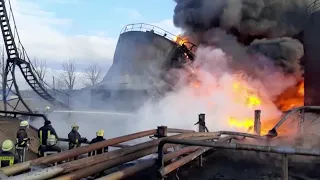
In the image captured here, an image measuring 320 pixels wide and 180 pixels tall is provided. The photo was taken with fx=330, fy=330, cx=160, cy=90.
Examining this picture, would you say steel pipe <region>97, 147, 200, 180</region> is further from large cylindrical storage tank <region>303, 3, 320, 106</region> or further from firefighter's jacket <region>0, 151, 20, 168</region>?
large cylindrical storage tank <region>303, 3, 320, 106</region>

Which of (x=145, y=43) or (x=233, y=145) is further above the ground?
(x=145, y=43)

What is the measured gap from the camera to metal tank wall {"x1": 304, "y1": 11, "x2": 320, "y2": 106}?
42.4 ft

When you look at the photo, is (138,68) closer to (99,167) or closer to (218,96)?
(218,96)

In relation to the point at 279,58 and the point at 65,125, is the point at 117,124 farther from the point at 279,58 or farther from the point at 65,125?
the point at 279,58

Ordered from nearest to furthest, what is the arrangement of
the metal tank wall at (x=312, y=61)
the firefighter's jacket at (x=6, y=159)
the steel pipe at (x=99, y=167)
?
the steel pipe at (x=99, y=167) < the firefighter's jacket at (x=6, y=159) < the metal tank wall at (x=312, y=61)

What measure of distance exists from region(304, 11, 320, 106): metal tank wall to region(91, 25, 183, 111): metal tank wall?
916 centimetres

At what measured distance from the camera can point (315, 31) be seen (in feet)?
42.7

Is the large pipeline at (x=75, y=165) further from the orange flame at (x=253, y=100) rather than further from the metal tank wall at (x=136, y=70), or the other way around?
the metal tank wall at (x=136, y=70)

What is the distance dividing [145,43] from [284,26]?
8.99m

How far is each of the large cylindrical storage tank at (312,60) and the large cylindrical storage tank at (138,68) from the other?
9.20m

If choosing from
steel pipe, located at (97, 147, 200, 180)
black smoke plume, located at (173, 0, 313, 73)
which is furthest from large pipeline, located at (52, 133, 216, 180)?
black smoke plume, located at (173, 0, 313, 73)

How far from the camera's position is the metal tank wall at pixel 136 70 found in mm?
21312

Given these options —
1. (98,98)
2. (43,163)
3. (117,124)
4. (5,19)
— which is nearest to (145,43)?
(98,98)

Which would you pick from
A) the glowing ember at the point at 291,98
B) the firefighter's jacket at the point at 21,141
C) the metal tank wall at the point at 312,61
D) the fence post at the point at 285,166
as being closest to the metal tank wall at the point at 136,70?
the glowing ember at the point at 291,98
